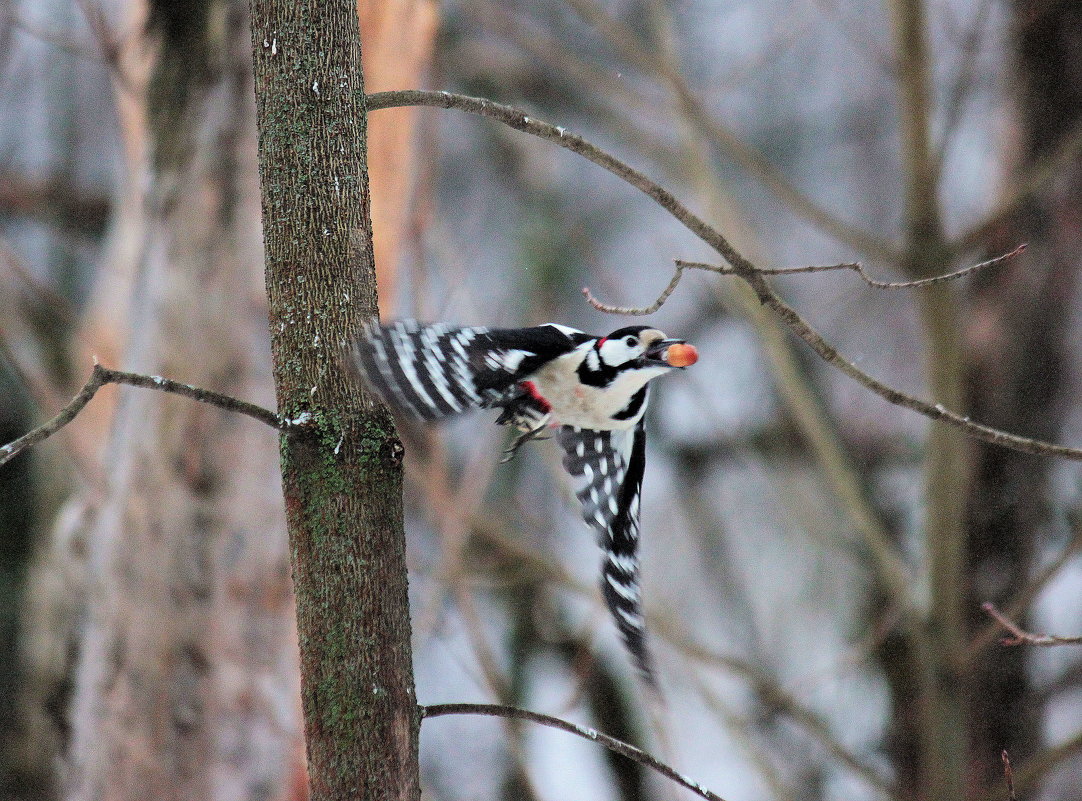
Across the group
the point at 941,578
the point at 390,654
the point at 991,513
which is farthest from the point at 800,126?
the point at 390,654

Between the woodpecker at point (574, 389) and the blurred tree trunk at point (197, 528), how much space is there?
145cm

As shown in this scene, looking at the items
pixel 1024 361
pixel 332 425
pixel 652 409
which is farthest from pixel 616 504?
pixel 652 409

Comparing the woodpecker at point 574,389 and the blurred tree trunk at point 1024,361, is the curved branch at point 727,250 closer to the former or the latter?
the woodpecker at point 574,389

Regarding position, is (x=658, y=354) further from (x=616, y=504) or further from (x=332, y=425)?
(x=332, y=425)

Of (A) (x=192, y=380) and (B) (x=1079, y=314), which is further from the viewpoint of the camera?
(B) (x=1079, y=314)

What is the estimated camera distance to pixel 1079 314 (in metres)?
4.18

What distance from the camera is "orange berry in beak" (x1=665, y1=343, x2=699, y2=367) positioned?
130 cm

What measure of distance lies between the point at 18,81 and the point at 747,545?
4385mm

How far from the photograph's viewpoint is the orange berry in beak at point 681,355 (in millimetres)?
1299

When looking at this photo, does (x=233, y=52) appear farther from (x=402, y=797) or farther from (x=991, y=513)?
(x=991, y=513)

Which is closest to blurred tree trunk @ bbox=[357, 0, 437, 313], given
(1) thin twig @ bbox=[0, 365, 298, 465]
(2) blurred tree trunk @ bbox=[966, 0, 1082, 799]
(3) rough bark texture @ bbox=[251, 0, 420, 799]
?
(3) rough bark texture @ bbox=[251, 0, 420, 799]

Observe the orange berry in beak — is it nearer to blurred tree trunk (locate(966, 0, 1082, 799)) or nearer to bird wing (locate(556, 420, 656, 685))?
bird wing (locate(556, 420, 656, 685))

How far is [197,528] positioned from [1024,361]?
9.07 feet

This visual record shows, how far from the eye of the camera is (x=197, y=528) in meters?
2.76
